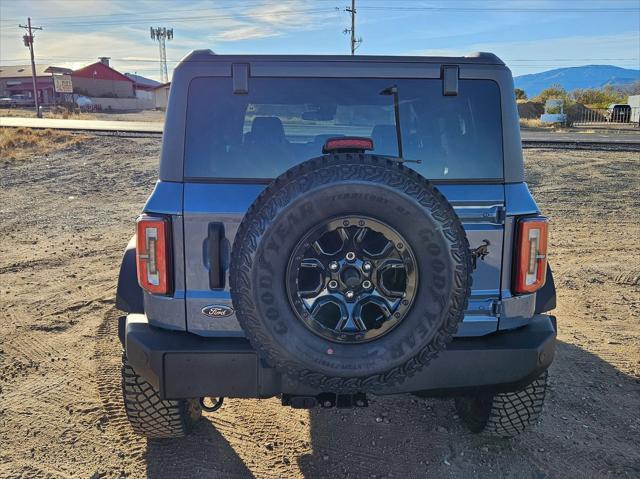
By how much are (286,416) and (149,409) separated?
92cm

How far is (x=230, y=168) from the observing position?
2.57m

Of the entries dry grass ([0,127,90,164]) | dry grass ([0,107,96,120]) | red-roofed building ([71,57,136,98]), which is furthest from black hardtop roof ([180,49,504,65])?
red-roofed building ([71,57,136,98])

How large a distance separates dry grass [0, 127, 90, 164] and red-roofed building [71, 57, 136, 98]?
59300 mm

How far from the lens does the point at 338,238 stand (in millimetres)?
2260

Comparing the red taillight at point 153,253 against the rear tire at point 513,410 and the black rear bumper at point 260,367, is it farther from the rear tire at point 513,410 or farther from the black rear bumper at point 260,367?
the rear tire at point 513,410

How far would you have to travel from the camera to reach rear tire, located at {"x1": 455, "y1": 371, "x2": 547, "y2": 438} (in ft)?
10.1

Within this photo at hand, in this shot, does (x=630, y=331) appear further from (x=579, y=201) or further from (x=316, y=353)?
(x=579, y=201)

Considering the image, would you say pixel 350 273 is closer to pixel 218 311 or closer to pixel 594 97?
pixel 218 311

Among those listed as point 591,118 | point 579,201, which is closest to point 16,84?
point 591,118

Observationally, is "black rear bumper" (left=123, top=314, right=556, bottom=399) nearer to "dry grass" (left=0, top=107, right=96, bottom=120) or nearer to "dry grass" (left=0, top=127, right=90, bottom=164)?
"dry grass" (left=0, top=127, right=90, bottom=164)

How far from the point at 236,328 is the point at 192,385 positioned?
0.32m

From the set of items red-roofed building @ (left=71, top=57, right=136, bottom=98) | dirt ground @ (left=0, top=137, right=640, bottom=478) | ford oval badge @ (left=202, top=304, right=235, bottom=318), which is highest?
red-roofed building @ (left=71, top=57, right=136, bottom=98)

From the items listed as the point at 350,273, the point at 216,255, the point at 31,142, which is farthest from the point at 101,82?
the point at 350,273

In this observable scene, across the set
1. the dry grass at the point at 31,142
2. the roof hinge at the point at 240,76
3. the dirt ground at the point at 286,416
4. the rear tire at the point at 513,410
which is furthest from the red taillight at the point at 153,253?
the dry grass at the point at 31,142
